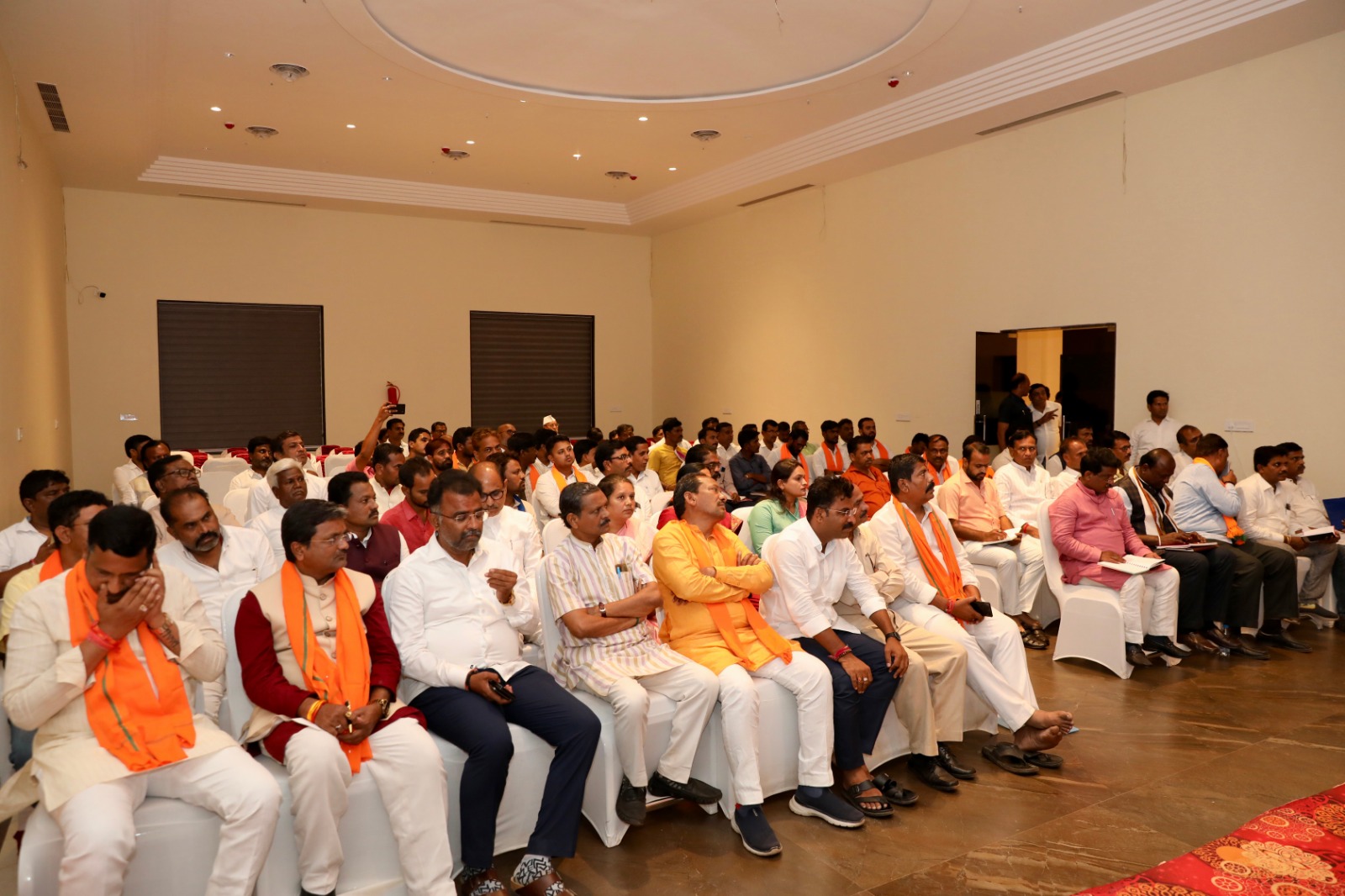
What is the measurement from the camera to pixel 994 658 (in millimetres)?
4371

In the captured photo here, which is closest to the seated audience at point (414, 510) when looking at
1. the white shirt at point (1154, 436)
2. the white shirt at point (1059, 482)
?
the white shirt at point (1059, 482)

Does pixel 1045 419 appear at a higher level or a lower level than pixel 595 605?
higher

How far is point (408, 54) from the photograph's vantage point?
788cm

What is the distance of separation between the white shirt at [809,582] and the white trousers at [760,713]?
23 cm

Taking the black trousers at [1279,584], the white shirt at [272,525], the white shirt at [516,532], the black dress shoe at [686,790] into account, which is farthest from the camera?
the black trousers at [1279,584]

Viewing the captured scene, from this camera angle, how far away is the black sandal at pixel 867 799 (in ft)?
11.9

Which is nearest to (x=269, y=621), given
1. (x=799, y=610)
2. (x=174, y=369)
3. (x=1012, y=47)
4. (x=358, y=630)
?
(x=358, y=630)

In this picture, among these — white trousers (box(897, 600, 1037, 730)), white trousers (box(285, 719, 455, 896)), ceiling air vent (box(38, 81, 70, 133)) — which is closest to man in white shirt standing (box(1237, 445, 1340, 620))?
white trousers (box(897, 600, 1037, 730))

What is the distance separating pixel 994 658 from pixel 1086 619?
159 centimetres

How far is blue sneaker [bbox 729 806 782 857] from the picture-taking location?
10.9 ft

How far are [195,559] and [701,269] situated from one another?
37.9 ft

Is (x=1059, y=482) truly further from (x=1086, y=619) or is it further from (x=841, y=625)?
(x=841, y=625)

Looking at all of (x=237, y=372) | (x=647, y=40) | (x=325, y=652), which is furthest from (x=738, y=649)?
(x=237, y=372)

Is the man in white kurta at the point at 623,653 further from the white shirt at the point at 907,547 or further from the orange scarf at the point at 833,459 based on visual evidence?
the orange scarf at the point at 833,459
